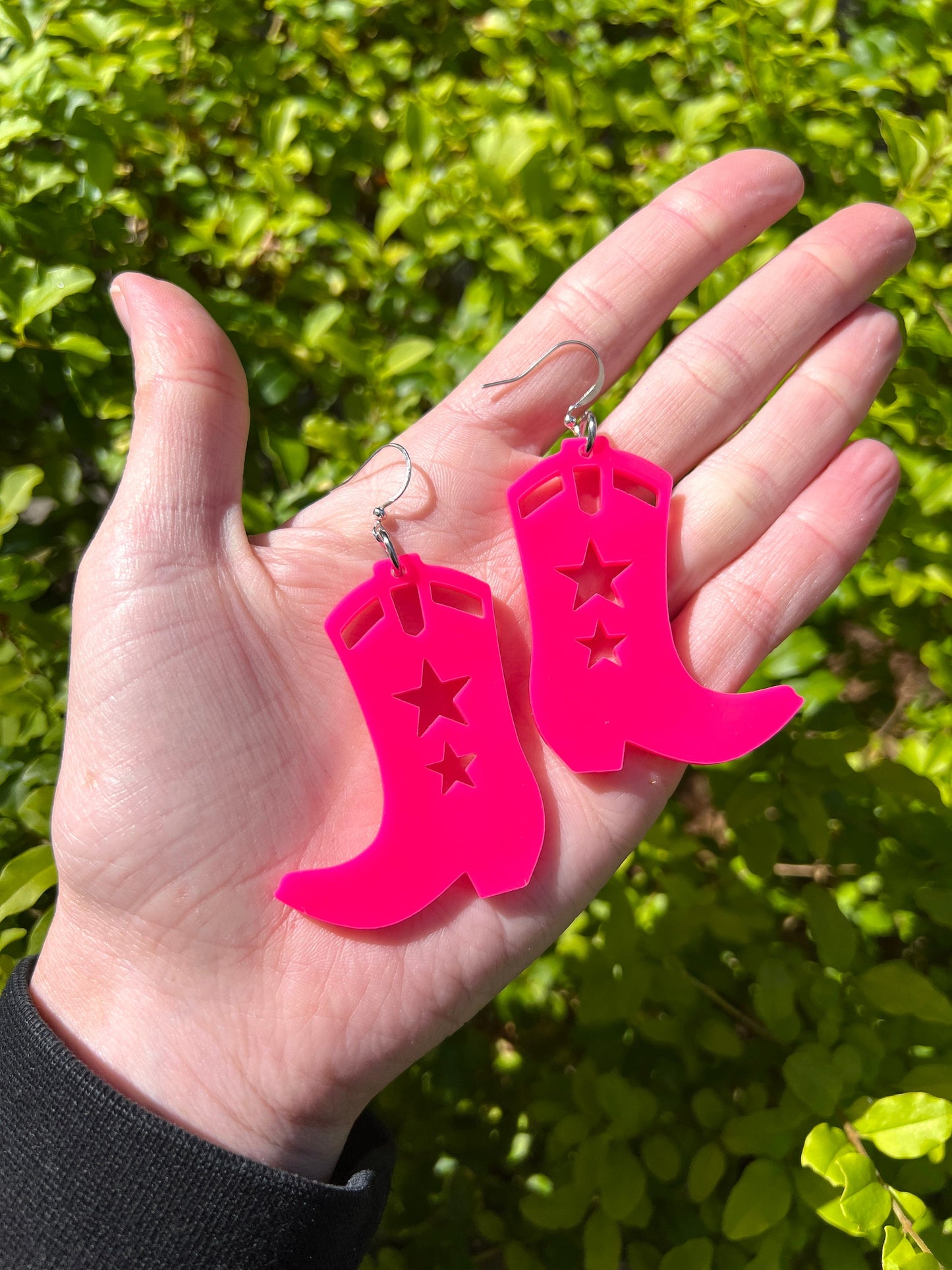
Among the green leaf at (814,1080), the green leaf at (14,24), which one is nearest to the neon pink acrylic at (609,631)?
the green leaf at (814,1080)

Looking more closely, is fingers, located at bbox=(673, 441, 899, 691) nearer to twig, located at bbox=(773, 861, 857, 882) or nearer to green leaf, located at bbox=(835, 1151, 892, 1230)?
twig, located at bbox=(773, 861, 857, 882)

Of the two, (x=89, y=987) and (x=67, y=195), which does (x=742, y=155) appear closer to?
(x=67, y=195)

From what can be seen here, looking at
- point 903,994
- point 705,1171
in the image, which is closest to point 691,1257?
point 705,1171

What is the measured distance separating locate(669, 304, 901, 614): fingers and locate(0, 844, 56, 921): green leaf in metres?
1.13

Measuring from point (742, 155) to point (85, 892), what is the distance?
1.72 m

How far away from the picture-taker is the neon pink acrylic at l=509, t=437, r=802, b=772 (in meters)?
1.53

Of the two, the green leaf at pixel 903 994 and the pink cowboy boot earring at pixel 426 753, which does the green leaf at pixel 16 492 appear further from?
the green leaf at pixel 903 994

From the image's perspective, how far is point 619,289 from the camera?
1.71m

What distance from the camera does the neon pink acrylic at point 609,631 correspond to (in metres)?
1.53

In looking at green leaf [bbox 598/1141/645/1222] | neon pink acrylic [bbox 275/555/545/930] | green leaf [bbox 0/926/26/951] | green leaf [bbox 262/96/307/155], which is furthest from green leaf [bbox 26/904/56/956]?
green leaf [bbox 262/96/307/155]

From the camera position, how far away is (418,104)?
1.82 metres

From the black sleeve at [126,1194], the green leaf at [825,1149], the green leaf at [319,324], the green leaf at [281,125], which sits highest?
the green leaf at [281,125]

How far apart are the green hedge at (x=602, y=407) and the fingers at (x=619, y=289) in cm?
10

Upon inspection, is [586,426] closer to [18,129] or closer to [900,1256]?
[18,129]
